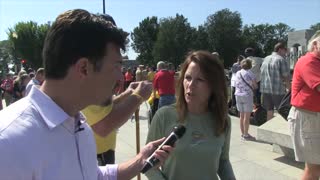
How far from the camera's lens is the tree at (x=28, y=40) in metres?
65.2

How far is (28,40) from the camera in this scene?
221ft

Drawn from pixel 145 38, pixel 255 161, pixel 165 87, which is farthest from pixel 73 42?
pixel 145 38

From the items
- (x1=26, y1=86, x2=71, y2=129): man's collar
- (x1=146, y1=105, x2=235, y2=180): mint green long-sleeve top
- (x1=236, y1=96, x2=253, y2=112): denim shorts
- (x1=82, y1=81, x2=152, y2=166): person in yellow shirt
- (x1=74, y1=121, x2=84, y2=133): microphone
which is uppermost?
(x1=26, y1=86, x2=71, y2=129): man's collar

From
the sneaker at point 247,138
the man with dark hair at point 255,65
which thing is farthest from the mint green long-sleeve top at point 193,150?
the man with dark hair at point 255,65

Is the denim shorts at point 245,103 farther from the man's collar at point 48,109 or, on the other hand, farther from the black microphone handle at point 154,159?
the man's collar at point 48,109

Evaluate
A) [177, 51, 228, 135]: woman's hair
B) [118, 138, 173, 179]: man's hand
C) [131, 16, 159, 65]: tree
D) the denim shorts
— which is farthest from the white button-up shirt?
[131, 16, 159, 65]: tree

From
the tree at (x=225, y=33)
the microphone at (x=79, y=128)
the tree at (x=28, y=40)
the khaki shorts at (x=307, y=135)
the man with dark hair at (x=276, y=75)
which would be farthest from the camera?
the tree at (x=225, y=33)

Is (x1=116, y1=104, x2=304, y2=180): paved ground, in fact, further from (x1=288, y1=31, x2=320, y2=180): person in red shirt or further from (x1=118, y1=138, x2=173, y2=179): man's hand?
(x1=118, y1=138, x2=173, y2=179): man's hand

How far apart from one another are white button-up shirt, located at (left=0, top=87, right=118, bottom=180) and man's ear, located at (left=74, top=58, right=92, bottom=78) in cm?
15

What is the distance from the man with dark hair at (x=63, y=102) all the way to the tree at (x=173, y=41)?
92.5 metres

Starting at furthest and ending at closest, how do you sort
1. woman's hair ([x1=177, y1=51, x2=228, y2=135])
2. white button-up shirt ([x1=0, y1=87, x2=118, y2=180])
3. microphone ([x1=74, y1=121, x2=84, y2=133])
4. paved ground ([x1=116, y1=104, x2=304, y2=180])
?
1. paved ground ([x1=116, y1=104, x2=304, y2=180])
2. woman's hair ([x1=177, y1=51, x2=228, y2=135])
3. microphone ([x1=74, y1=121, x2=84, y2=133])
4. white button-up shirt ([x1=0, y1=87, x2=118, y2=180])

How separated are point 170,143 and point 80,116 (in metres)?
0.58

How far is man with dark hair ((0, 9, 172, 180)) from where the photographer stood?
4.53 ft

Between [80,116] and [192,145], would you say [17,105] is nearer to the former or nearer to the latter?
[80,116]
